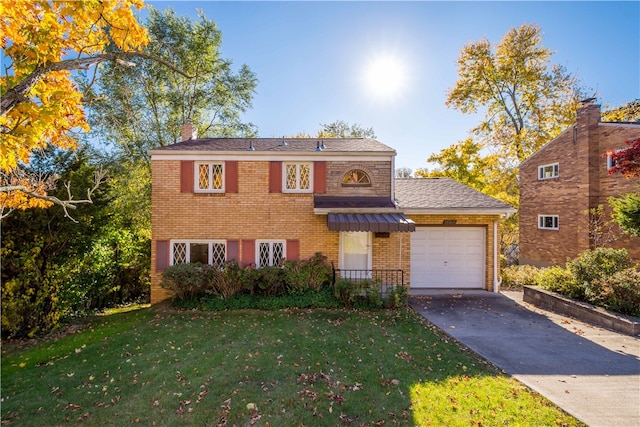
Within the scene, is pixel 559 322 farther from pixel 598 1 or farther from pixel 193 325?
pixel 598 1

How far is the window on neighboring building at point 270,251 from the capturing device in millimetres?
13719

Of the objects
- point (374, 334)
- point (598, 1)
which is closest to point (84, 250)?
point (374, 334)

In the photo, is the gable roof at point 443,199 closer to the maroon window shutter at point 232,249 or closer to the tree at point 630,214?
the tree at point 630,214

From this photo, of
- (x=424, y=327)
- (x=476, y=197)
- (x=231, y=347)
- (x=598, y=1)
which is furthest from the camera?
(x=476, y=197)

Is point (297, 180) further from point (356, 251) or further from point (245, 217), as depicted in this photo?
point (356, 251)

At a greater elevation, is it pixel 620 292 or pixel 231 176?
pixel 231 176

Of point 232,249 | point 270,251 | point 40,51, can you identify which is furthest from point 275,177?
point 40,51

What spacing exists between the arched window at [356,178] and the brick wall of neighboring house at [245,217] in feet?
6.80

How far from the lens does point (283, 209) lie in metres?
13.8

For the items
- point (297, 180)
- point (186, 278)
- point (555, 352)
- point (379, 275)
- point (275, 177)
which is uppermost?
point (275, 177)

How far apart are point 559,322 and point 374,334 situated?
23.9ft

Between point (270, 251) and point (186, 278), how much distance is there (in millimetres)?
3894

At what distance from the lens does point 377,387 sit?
610 cm

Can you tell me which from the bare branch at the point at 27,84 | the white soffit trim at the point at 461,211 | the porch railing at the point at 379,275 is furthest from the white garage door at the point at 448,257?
the bare branch at the point at 27,84
